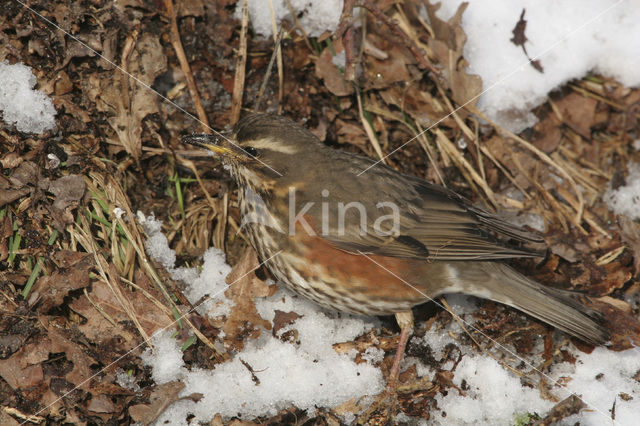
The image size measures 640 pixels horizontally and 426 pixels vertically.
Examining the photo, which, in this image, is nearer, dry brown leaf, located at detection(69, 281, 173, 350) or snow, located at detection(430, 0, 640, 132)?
dry brown leaf, located at detection(69, 281, 173, 350)

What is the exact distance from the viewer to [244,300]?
4445mm

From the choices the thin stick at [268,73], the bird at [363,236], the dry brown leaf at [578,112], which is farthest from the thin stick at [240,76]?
the dry brown leaf at [578,112]

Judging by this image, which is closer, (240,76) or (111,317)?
(111,317)

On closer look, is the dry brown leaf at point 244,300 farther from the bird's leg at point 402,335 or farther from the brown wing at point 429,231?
the bird's leg at point 402,335

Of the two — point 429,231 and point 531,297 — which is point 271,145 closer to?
point 429,231

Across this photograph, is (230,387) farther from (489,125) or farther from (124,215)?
(489,125)

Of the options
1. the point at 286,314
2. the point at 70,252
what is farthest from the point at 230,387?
the point at 70,252

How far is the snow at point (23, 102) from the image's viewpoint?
4238mm

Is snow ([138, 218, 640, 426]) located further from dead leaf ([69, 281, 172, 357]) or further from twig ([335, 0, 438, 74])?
twig ([335, 0, 438, 74])

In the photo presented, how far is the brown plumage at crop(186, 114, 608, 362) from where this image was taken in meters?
4.19

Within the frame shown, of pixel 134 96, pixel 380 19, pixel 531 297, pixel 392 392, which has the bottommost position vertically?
pixel 392 392

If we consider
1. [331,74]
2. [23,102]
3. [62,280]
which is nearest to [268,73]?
[331,74]

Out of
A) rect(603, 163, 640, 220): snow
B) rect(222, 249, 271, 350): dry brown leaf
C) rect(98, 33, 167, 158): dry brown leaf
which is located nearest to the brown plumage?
rect(222, 249, 271, 350): dry brown leaf

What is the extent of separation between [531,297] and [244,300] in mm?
2090
